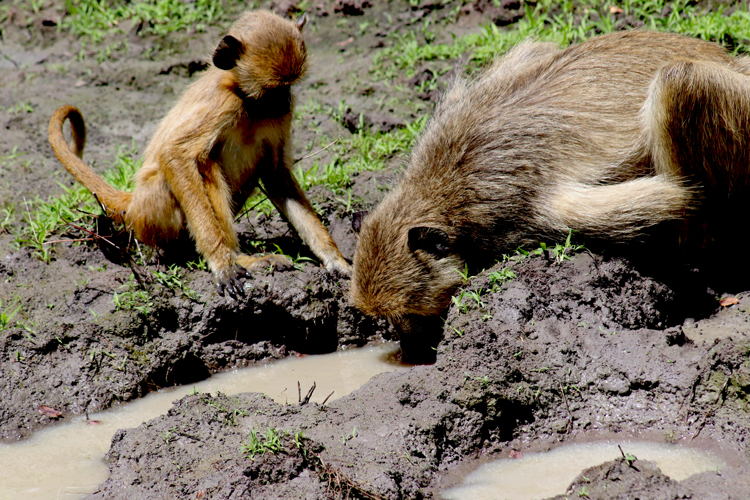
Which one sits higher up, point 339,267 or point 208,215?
point 208,215

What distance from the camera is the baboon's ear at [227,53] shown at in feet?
17.1

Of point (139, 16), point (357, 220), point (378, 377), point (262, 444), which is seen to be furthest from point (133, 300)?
point (139, 16)

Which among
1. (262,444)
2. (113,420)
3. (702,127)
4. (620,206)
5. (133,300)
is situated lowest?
(113,420)

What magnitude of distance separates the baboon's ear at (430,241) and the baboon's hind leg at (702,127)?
1495 millimetres

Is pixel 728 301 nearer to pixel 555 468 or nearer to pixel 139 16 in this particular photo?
pixel 555 468

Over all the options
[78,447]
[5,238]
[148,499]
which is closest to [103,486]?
[148,499]

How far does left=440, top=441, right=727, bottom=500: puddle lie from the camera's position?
340 cm

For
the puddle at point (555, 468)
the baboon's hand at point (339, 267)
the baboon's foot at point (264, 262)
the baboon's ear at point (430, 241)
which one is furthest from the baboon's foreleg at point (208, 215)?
the puddle at point (555, 468)

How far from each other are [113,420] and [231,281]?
1.32m

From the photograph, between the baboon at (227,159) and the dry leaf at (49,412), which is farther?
the baboon at (227,159)

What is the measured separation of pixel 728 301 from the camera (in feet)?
15.1

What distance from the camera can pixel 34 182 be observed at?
7.22 meters

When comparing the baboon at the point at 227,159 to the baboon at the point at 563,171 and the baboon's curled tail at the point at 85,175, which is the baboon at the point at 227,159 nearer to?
the baboon's curled tail at the point at 85,175

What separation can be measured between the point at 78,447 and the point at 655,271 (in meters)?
3.81
